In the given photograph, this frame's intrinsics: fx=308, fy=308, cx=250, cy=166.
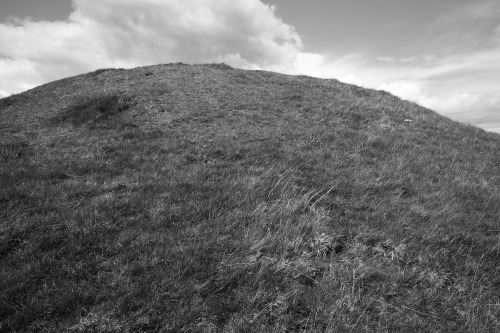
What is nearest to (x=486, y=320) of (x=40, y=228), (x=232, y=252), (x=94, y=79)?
(x=232, y=252)

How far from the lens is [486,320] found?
16.1 ft

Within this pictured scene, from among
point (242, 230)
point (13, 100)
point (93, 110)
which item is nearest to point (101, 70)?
point (13, 100)

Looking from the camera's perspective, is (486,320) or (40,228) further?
(40,228)

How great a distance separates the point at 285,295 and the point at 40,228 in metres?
5.01

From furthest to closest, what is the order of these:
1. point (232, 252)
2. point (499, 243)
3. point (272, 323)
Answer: point (499, 243), point (232, 252), point (272, 323)

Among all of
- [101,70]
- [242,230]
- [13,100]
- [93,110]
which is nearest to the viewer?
[242,230]

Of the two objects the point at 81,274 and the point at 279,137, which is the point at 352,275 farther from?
the point at 279,137

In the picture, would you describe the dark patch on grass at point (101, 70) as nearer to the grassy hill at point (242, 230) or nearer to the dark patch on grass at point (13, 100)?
the dark patch on grass at point (13, 100)

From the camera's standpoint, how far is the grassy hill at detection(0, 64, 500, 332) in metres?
4.73

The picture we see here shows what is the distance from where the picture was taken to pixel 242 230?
6.71 meters

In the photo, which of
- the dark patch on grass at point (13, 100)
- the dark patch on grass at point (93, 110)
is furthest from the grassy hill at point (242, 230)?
the dark patch on grass at point (13, 100)

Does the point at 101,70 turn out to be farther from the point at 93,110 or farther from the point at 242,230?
the point at 242,230

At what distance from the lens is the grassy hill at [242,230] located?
473 cm

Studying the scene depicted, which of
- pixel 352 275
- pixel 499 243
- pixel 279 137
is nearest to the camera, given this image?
pixel 352 275
